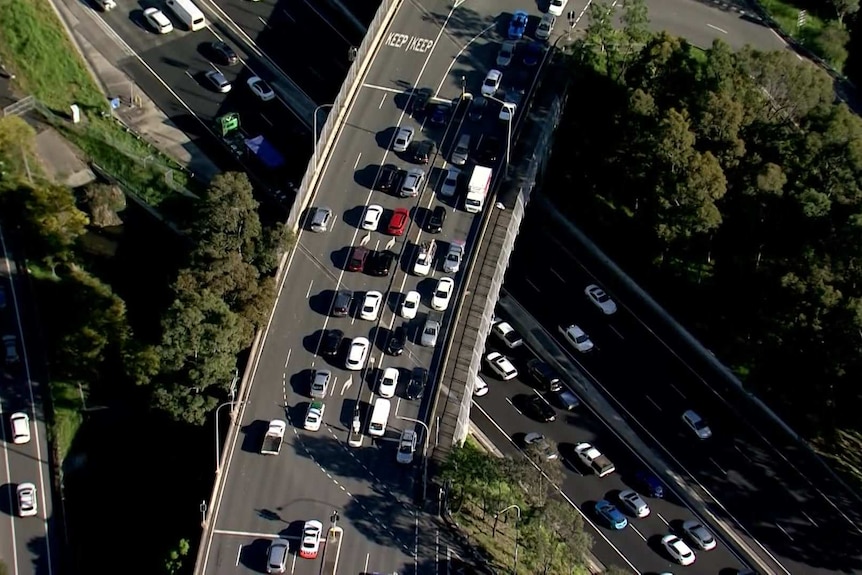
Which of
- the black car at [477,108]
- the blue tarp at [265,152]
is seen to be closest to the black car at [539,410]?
the black car at [477,108]

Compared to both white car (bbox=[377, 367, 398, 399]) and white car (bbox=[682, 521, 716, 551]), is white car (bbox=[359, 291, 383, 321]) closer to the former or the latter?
white car (bbox=[377, 367, 398, 399])

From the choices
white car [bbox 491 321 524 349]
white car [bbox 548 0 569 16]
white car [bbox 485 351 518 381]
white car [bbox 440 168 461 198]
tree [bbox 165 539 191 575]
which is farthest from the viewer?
white car [bbox 548 0 569 16]

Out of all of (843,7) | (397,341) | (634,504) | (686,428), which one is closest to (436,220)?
(397,341)

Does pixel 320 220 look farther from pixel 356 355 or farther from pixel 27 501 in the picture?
pixel 27 501

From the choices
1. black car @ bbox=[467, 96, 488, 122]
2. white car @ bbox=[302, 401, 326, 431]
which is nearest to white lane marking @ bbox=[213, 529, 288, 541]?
white car @ bbox=[302, 401, 326, 431]

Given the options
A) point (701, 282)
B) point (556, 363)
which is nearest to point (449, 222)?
point (556, 363)

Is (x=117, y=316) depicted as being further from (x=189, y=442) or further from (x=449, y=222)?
(x=449, y=222)
